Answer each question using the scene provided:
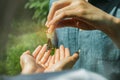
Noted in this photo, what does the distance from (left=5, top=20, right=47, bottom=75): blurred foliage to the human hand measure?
2.70 meters

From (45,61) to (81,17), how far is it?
0.62 feet

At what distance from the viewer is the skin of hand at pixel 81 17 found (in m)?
1.13

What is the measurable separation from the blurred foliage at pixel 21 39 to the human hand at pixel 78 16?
2704mm

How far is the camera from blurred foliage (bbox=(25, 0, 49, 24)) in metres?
4.29

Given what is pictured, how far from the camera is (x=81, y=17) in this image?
3.77 feet

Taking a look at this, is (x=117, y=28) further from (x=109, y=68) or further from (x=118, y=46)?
(x=109, y=68)

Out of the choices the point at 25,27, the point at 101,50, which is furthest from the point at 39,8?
the point at 101,50

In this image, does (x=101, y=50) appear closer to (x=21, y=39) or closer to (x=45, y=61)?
(x=45, y=61)

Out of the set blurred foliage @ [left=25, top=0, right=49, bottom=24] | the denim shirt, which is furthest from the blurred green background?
the denim shirt

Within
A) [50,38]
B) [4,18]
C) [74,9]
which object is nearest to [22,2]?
[4,18]

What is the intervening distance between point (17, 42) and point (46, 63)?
3277 millimetres

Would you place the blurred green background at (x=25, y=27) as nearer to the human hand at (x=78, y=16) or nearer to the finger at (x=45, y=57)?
the finger at (x=45, y=57)

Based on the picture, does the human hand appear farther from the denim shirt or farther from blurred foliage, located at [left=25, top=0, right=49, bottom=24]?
blurred foliage, located at [left=25, top=0, right=49, bottom=24]

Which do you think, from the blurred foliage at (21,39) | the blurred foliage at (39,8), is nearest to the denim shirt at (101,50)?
the blurred foliage at (21,39)
